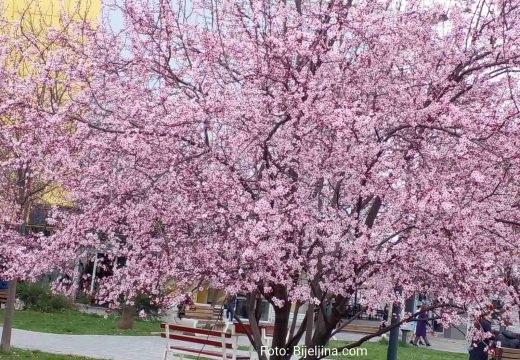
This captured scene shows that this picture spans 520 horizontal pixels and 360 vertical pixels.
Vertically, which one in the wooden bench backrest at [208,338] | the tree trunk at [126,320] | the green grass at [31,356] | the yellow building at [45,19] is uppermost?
the yellow building at [45,19]

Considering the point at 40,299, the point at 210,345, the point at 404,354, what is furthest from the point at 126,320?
the point at 210,345

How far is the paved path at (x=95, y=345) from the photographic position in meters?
14.8

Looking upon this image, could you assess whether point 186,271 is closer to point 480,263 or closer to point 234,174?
point 234,174

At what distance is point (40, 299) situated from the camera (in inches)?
970

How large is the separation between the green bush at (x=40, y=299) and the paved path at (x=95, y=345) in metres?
6.04

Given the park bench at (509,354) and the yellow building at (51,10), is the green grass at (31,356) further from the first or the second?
the park bench at (509,354)

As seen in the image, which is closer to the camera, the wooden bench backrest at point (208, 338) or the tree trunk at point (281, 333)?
the tree trunk at point (281, 333)

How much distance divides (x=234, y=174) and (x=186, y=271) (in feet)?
3.27

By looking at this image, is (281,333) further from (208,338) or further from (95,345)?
(95,345)

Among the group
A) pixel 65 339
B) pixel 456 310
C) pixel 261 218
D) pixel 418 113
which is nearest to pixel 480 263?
pixel 456 310

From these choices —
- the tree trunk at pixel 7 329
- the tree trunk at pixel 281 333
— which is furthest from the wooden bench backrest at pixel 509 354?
the tree trunk at pixel 281 333

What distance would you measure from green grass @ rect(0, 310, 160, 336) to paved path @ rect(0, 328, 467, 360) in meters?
0.95

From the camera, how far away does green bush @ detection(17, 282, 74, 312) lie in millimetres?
24438

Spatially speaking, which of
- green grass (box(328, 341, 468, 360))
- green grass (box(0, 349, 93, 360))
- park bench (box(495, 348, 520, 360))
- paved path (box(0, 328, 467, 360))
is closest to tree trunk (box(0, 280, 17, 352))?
green grass (box(0, 349, 93, 360))
